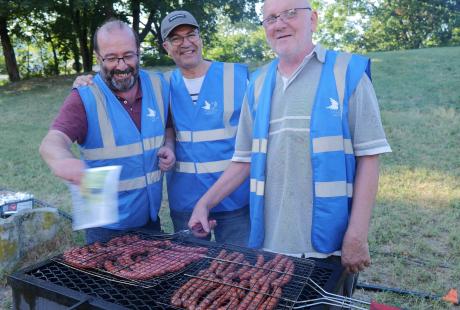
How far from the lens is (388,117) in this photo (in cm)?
1145

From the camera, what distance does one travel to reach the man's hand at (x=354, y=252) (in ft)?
7.41

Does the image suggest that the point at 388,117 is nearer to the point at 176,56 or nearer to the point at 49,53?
the point at 176,56

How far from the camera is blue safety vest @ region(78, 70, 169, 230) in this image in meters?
2.90

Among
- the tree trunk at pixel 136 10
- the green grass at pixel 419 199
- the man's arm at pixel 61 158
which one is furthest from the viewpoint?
the tree trunk at pixel 136 10

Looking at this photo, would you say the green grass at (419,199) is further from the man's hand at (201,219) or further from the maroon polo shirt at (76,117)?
the maroon polo shirt at (76,117)

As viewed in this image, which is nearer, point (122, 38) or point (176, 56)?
point (122, 38)

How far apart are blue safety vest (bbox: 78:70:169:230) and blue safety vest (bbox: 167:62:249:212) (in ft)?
0.90

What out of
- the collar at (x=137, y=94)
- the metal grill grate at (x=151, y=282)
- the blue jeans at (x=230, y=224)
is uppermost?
the collar at (x=137, y=94)

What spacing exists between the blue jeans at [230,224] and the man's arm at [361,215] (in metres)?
1.29

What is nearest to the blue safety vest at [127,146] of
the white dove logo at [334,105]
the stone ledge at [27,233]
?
the white dove logo at [334,105]

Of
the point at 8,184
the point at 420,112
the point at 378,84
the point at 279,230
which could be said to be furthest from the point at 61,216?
the point at 378,84

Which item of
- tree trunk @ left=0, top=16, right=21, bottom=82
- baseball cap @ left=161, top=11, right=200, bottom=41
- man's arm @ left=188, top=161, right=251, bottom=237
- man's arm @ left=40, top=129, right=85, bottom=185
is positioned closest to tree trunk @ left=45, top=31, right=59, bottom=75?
tree trunk @ left=0, top=16, right=21, bottom=82

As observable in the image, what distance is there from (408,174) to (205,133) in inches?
210

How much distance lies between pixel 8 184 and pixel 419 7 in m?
40.0
